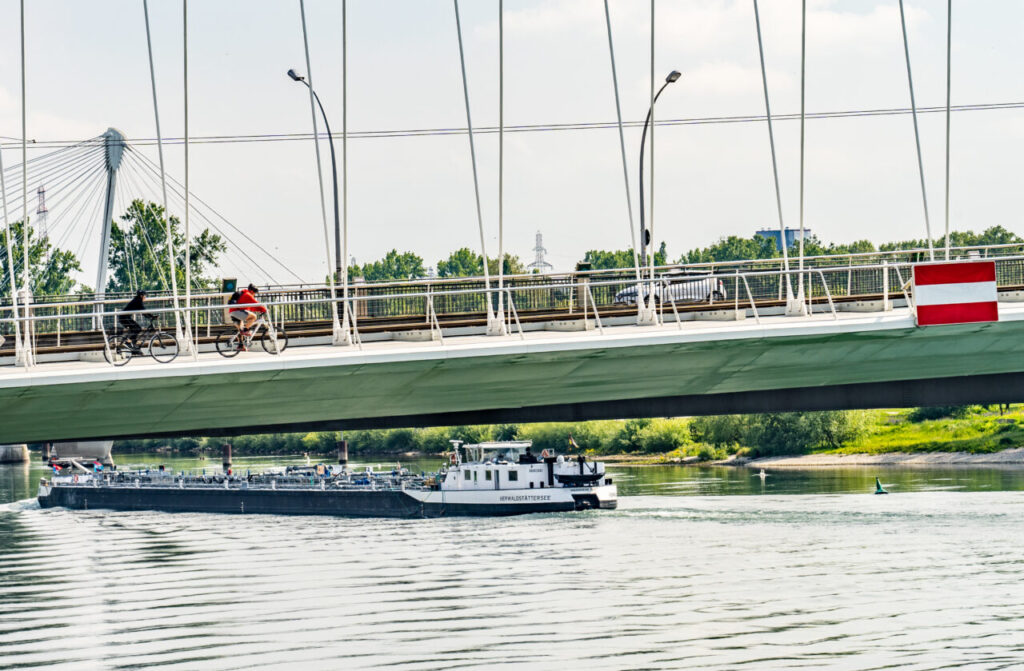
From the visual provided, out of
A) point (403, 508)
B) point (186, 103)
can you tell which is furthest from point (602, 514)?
point (186, 103)

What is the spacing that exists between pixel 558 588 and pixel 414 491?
33.4 metres

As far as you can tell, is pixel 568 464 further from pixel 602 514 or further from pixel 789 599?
pixel 789 599

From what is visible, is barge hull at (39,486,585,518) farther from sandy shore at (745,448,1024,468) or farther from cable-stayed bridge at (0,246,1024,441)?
cable-stayed bridge at (0,246,1024,441)

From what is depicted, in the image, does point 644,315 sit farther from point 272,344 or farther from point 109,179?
point 109,179

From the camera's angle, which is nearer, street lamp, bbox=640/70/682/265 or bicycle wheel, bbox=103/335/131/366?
bicycle wheel, bbox=103/335/131/366

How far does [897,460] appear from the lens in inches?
3989

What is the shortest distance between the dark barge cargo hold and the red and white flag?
171 feet

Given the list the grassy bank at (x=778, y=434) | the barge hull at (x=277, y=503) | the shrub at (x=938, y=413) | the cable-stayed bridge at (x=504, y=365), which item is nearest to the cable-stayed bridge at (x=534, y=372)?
the cable-stayed bridge at (x=504, y=365)

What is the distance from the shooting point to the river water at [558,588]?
126 ft

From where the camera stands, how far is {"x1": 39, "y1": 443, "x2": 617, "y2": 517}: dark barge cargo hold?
79.4 metres

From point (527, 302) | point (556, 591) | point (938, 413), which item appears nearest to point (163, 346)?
point (527, 302)

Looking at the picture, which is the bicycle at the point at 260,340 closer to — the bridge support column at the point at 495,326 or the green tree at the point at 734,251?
the bridge support column at the point at 495,326

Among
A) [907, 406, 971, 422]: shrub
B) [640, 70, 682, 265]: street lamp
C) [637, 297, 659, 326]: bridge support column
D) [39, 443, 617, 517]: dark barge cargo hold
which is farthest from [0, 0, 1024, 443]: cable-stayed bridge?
[907, 406, 971, 422]: shrub

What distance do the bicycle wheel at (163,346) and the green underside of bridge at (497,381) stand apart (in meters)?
1.11
